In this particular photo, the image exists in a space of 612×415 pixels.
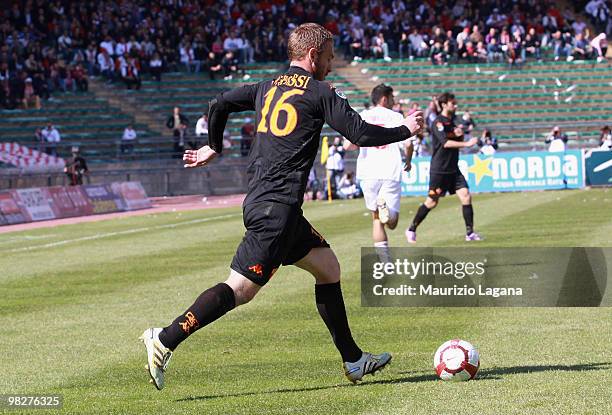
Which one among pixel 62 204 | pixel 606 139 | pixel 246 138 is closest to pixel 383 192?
pixel 62 204

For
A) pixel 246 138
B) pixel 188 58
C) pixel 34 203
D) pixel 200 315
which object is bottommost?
pixel 246 138

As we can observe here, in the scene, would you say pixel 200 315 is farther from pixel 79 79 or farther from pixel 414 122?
pixel 79 79

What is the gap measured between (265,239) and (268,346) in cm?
243

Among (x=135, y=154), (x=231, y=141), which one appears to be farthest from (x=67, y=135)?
(x=231, y=141)

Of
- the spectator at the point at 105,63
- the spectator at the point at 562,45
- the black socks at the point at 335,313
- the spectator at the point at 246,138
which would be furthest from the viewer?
the spectator at the point at 562,45

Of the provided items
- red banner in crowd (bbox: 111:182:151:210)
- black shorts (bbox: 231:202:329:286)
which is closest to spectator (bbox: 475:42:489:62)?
red banner in crowd (bbox: 111:182:151:210)

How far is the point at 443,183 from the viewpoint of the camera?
1934 cm

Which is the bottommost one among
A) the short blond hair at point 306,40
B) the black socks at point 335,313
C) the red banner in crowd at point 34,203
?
the red banner in crowd at point 34,203

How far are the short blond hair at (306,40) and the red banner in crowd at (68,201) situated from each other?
78.7 ft

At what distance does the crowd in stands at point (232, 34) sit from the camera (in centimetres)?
4728

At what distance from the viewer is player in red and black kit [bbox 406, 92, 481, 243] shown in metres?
19.0

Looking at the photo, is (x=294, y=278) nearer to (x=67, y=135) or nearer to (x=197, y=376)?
(x=197, y=376)

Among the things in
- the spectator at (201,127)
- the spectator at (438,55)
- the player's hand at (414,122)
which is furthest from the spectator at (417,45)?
the player's hand at (414,122)
